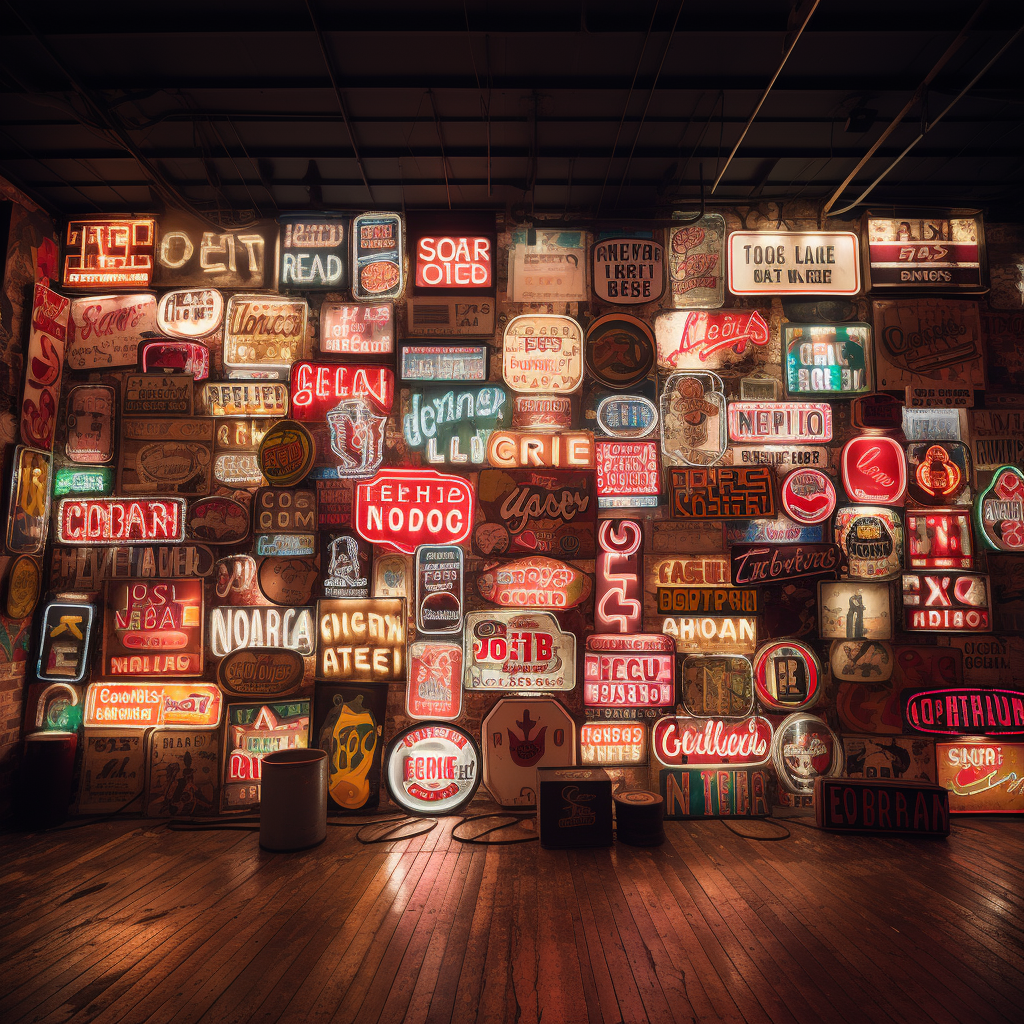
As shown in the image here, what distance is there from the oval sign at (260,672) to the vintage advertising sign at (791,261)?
5.12 metres

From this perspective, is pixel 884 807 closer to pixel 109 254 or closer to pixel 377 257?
pixel 377 257

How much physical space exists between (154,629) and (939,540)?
6904 mm

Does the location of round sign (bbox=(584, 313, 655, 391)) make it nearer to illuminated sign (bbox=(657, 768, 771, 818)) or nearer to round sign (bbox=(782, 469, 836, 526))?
round sign (bbox=(782, 469, 836, 526))

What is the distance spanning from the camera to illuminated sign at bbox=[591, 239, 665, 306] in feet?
17.7

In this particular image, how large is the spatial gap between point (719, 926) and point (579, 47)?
5.50 m

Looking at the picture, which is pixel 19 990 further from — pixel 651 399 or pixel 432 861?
pixel 651 399

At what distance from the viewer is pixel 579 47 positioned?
13.0ft

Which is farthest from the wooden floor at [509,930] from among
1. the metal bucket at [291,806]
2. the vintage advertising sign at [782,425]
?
the vintage advertising sign at [782,425]

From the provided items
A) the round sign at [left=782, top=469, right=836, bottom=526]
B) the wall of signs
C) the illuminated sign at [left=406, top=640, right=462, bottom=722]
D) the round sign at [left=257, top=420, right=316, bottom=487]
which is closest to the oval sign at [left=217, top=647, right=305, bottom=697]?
the wall of signs

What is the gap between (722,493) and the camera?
17.0 ft

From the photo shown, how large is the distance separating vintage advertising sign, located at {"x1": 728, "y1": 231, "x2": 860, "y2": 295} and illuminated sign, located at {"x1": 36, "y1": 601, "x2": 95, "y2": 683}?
648 centimetres

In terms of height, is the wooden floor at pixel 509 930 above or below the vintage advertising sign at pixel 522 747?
below

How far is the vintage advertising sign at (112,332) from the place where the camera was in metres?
5.43

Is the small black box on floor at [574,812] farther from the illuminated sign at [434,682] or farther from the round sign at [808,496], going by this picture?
the round sign at [808,496]
